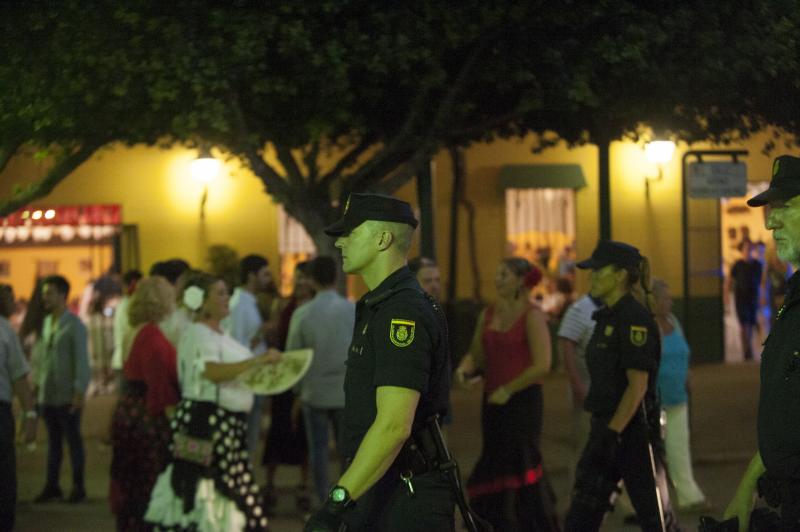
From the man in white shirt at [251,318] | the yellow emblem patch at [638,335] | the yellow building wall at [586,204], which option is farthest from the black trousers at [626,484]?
the yellow building wall at [586,204]

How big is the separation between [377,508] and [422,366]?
53 cm

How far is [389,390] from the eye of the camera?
4355mm

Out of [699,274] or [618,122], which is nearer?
[618,122]

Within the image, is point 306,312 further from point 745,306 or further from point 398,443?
point 745,306

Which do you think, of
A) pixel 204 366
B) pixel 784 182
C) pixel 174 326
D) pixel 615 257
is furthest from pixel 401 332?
pixel 174 326

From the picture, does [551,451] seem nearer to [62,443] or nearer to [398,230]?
[62,443]

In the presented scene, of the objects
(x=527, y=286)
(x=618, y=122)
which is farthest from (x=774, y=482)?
(x=618, y=122)

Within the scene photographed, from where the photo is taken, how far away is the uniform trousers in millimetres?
9461

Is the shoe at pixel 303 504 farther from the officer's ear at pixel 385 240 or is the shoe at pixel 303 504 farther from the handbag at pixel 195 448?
the officer's ear at pixel 385 240

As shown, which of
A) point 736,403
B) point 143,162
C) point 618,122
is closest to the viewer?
point 618,122

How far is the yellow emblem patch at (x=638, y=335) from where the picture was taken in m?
6.77

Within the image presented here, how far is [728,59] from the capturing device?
927 cm

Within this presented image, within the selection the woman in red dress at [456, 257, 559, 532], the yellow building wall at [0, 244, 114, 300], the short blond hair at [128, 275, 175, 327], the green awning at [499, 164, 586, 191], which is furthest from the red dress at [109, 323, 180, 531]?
the green awning at [499, 164, 586, 191]

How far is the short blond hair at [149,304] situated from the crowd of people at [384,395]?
0.02m
